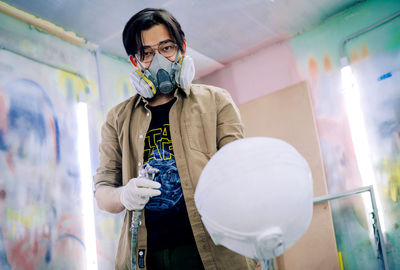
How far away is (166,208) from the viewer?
3.73ft

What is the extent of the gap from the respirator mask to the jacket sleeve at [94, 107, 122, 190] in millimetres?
171

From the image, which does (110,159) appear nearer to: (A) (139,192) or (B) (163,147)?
(B) (163,147)

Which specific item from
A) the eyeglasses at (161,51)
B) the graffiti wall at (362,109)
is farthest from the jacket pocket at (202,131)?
the graffiti wall at (362,109)

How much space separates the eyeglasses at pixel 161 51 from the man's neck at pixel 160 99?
5.9 inches

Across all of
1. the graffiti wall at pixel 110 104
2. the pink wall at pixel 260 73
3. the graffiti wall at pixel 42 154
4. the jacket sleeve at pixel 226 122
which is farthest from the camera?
the pink wall at pixel 260 73

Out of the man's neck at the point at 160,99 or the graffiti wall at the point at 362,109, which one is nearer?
the man's neck at the point at 160,99

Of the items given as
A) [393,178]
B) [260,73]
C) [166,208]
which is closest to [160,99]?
[166,208]

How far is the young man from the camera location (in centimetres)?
110

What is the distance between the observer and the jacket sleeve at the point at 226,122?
3.90 feet

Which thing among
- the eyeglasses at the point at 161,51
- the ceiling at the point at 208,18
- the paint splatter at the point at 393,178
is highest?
the ceiling at the point at 208,18

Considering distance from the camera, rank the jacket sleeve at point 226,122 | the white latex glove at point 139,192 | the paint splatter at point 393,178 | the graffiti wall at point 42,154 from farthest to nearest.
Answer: the paint splatter at point 393,178, the graffiti wall at point 42,154, the jacket sleeve at point 226,122, the white latex glove at point 139,192

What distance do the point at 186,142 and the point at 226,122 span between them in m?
0.16

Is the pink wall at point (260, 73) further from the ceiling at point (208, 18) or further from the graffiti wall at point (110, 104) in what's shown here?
the graffiti wall at point (110, 104)

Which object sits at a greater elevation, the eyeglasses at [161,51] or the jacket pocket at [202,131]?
the eyeglasses at [161,51]
